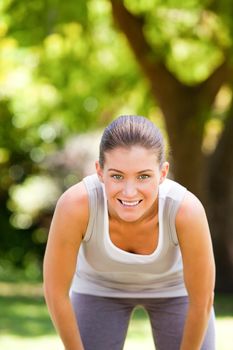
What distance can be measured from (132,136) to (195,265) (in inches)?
23.9

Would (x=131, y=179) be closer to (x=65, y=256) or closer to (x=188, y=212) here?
(x=188, y=212)

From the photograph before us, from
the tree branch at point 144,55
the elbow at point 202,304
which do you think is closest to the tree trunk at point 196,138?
the tree branch at point 144,55

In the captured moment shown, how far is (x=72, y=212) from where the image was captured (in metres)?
3.79

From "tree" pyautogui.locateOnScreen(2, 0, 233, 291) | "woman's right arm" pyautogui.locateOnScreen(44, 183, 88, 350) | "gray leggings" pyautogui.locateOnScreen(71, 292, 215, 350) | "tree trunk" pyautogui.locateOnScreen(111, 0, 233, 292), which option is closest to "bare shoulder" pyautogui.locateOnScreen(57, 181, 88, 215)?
"woman's right arm" pyautogui.locateOnScreen(44, 183, 88, 350)

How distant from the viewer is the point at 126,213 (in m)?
3.72

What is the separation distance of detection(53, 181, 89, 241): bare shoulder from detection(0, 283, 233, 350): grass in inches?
153

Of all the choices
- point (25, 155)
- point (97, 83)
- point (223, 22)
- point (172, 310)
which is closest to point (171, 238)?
point (172, 310)

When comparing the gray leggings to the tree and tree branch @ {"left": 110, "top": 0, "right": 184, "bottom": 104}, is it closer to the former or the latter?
the tree

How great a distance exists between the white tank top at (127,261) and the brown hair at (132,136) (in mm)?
227

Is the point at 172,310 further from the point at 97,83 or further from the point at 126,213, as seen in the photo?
the point at 97,83

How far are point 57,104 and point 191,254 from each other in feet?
35.2

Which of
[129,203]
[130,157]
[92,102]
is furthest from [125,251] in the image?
[92,102]

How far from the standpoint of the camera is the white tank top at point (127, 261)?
153 inches

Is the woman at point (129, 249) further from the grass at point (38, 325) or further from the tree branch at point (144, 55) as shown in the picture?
the tree branch at point (144, 55)
